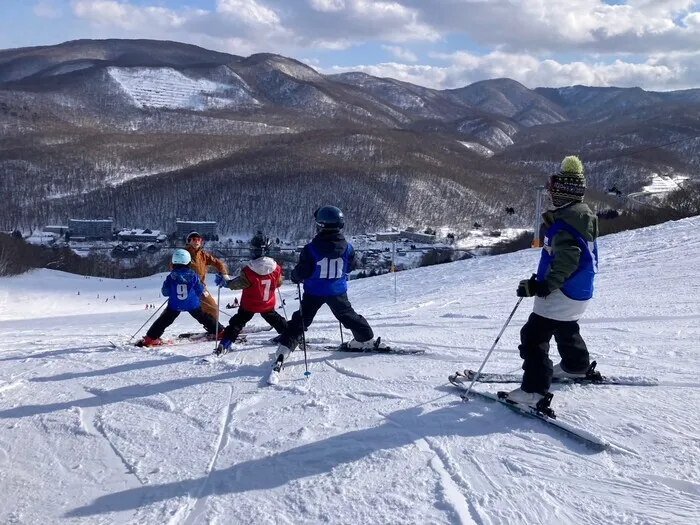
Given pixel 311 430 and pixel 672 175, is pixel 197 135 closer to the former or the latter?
pixel 672 175

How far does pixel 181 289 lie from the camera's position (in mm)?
6621

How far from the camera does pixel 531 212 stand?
9194 cm

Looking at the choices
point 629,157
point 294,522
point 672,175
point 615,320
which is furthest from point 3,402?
point 629,157

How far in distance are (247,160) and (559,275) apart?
111 meters

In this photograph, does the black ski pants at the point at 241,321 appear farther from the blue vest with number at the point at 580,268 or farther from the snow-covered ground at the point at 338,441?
the blue vest with number at the point at 580,268

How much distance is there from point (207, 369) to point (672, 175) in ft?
405

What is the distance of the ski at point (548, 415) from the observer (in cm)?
315

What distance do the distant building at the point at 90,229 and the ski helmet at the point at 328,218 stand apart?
76749 mm

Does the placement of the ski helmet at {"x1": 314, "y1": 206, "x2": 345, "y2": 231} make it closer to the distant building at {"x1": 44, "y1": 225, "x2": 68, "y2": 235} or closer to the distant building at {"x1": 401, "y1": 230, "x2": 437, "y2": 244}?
the distant building at {"x1": 401, "y1": 230, "x2": 437, "y2": 244}

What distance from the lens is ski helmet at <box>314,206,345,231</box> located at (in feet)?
15.7

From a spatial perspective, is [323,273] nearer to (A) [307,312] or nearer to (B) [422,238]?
(A) [307,312]

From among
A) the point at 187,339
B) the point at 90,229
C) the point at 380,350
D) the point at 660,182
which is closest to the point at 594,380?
the point at 380,350

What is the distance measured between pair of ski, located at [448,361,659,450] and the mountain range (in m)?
75.0

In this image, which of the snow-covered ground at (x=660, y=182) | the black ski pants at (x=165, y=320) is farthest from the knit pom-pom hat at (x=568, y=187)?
the snow-covered ground at (x=660, y=182)
